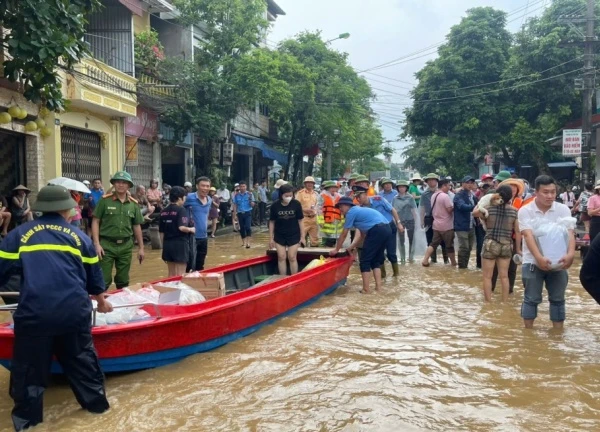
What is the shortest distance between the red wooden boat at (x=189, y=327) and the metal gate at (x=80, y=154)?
9.69 metres

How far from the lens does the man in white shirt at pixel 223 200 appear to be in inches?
834

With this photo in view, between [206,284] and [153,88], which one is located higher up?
[153,88]

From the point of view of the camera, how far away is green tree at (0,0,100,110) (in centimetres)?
831

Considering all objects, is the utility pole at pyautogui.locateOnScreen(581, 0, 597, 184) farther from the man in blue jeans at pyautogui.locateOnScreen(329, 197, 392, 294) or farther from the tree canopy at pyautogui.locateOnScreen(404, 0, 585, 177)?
the man in blue jeans at pyautogui.locateOnScreen(329, 197, 392, 294)

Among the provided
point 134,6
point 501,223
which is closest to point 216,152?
point 134,6

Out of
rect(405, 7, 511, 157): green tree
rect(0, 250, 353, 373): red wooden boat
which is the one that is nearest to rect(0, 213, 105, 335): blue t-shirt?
rect(0, 250, 353, 373): red wooden boat

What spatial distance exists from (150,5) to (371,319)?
15.0 meters

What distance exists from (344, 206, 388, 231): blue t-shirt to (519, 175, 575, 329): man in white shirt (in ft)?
10.0

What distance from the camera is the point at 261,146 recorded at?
2953 cm

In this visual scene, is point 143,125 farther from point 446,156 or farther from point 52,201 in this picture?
point 446,156

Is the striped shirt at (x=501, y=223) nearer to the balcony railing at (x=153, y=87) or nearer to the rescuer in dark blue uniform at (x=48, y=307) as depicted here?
the rescuer in dark blue uniform at (x=48, y=307)

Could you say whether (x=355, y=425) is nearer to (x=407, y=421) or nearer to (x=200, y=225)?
(x=407, y=421)

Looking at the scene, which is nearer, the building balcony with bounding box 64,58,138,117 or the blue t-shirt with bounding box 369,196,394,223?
the blue t-shirt with bounding box 369,196,394,223

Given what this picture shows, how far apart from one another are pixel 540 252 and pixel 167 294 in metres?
3.78
